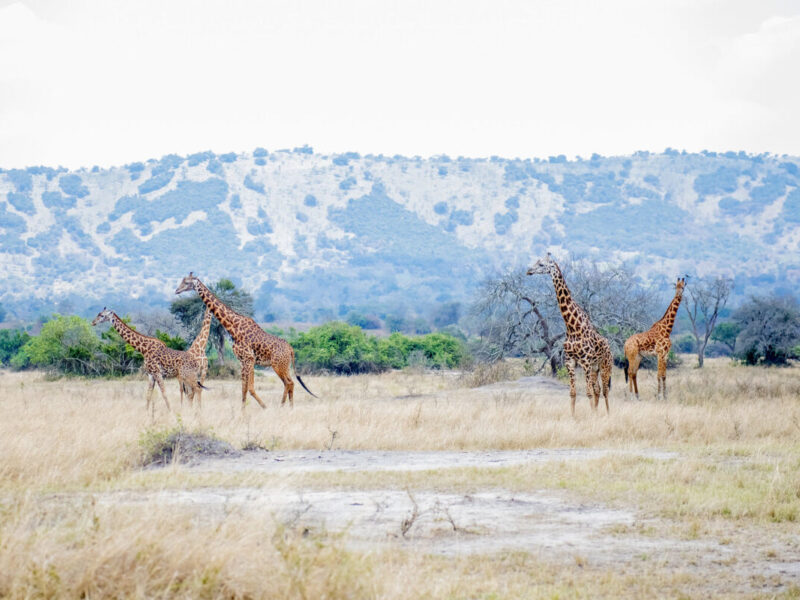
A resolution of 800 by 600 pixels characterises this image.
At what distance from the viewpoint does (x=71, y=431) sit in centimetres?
1377

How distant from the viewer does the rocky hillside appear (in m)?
141

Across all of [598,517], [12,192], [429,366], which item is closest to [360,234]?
[12,192]

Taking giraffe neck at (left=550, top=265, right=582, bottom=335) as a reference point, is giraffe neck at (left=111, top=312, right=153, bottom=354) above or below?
below

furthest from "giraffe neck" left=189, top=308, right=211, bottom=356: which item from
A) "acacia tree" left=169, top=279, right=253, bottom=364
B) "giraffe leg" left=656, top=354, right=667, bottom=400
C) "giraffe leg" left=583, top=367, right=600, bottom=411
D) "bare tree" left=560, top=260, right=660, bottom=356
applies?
"acacia tree" left=169, top=279, right=253, bottom=364

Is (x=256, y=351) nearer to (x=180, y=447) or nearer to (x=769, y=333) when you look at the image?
(x=180, y=447)

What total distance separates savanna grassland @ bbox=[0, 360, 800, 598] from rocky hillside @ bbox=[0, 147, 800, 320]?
4252 inches

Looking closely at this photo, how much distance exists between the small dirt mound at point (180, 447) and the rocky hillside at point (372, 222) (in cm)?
11088

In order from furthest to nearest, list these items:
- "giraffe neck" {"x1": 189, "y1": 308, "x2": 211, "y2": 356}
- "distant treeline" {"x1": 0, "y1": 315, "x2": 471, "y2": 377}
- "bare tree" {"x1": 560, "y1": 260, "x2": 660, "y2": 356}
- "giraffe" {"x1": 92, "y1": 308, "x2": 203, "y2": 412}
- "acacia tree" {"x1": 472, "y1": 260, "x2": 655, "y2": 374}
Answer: "distant treeline" {"x1": 0, "y1": 315, "x2": 471, "y2": 377}, "bare tree" {"x1": 560, "y1": 260, "x2": 660, "y2": 356}, "acacia tree" {"x1": 472, "y1": 260, "x2": 655, "y2": 374}, "giraffe neck" {"x1": 189, "y1": 308, "x2": 211, "y2": 356}, "giraffe" {"x1": 92, "y1": 308, "x2": 203, "y2": 412}

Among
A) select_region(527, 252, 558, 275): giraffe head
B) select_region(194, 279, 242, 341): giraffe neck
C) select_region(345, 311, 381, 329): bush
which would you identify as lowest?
select_region(345, 311, 381, 329): bush

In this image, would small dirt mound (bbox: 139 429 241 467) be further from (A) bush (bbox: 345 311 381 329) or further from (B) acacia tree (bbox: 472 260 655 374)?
(A) bush (bbox: 345 311 381 329)

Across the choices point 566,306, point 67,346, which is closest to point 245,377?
point 566,306

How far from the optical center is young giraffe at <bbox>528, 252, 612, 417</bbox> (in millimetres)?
18594

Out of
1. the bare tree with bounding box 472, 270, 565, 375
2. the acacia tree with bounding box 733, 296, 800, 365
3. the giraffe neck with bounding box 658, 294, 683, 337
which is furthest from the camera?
the acacia tree with bounding box 733, 296, 800, 365

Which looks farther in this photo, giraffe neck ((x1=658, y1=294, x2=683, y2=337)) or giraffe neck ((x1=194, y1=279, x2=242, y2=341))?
giraffe neck ((x1=658, y1=294, x2=683, y2=337))
